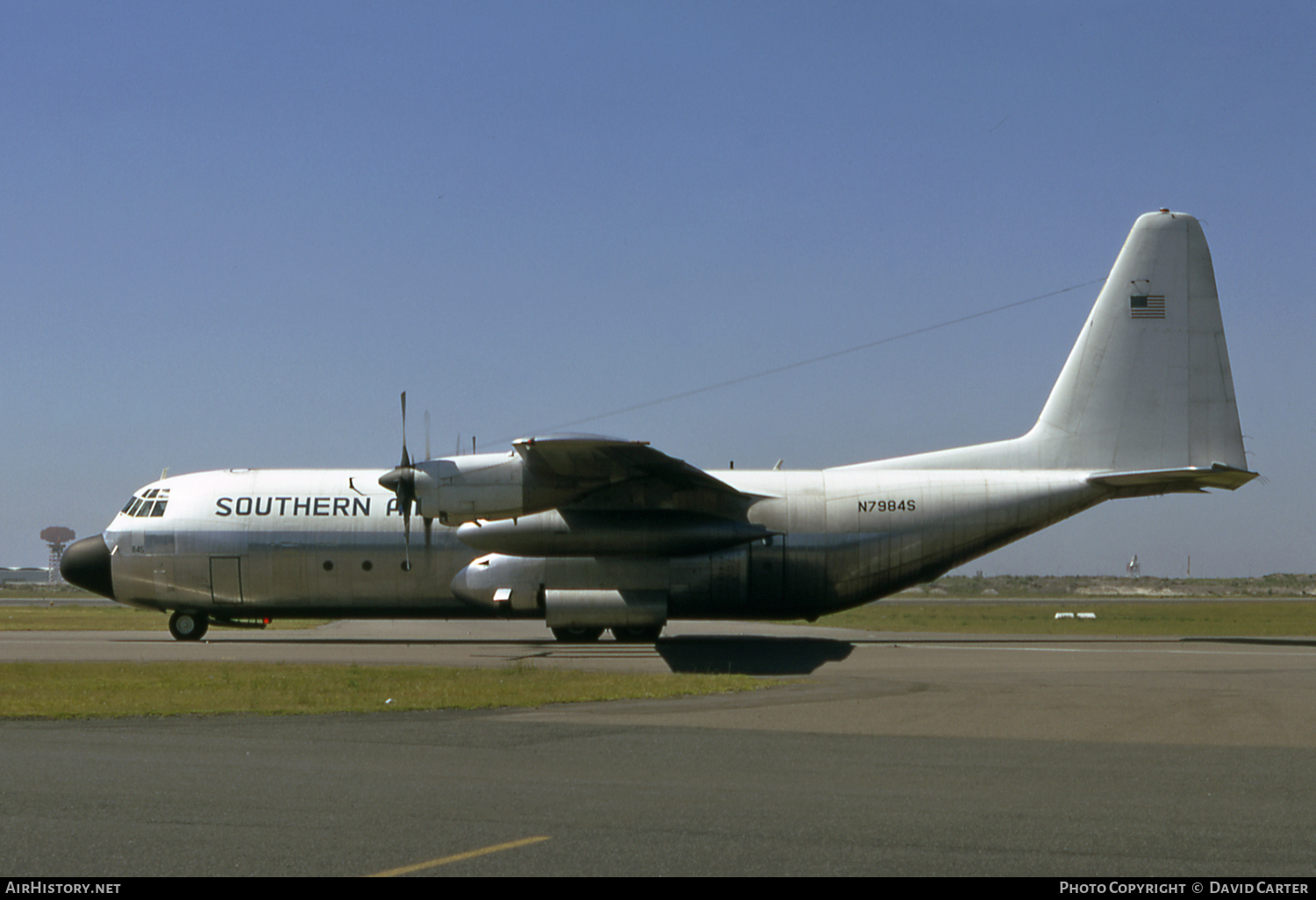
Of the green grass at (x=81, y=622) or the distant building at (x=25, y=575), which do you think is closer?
the green grass at (x=81, y=622)

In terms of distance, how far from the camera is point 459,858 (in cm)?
665

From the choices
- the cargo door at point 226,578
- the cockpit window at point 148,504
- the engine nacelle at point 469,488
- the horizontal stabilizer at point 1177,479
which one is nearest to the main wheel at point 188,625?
the cargo door at point 226,578

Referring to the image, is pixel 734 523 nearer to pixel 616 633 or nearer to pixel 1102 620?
pixel 616 633

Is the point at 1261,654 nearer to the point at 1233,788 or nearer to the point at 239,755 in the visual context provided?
the point at 1233,788

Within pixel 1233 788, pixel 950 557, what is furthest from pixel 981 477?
pixel 1233 788

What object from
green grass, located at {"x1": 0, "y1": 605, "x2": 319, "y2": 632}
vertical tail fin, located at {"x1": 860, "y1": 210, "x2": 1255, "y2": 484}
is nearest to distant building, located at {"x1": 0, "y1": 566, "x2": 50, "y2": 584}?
green grass, located at {"x1": 0, "y1": 605, "x2": 319, "y2": 632}

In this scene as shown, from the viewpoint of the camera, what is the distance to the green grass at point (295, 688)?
14.8 metres

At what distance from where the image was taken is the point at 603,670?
67.2 feet

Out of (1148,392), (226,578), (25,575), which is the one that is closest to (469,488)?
(226,578)

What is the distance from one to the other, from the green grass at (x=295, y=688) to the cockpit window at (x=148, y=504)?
818cm

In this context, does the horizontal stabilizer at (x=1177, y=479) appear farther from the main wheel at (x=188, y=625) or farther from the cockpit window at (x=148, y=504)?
the cockpit window at (x=148, y=504)

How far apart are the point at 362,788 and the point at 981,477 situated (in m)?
20.6

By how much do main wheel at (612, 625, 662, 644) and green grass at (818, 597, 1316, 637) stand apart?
9168 mm

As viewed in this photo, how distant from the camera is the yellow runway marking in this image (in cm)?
629
